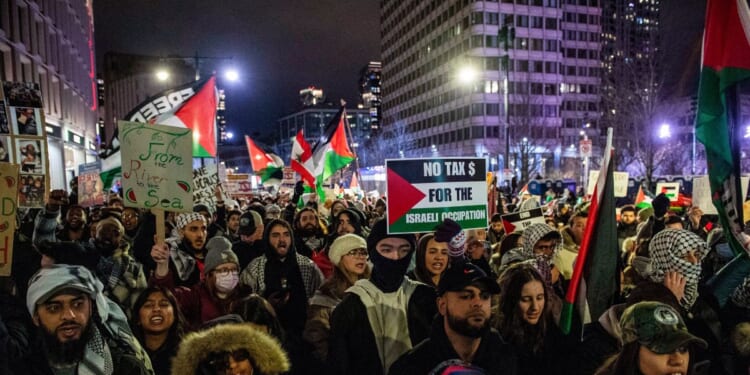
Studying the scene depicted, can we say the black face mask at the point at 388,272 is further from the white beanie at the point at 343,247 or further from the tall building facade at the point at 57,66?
the tall building facade at the point at 57,66

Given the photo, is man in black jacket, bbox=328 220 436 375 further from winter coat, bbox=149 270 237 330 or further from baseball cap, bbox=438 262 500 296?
winter coat, bbox=149 270 237 330

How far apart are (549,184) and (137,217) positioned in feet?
59.7

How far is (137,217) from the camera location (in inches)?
292

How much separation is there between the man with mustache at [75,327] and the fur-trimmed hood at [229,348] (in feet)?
1.91

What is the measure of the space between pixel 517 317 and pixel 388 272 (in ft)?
2.90

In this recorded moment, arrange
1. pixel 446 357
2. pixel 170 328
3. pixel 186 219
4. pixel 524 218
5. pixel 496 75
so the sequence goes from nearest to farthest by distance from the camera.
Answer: pixel 446 357 → pixel 170 328 → pixel 186 219 → pixel 524 218 → pixel 496 75

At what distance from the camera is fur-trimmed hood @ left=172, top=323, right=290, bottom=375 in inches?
98.7

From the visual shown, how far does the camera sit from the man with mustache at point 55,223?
5.85 m

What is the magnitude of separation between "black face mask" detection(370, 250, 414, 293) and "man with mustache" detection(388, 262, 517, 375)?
804mm

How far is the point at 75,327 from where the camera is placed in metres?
2.82

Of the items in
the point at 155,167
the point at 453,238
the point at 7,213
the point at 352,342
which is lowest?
the point at 352,342

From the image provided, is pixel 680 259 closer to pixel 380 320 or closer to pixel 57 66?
pixel 380 320

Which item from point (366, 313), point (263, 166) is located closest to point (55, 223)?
point (366, 313)

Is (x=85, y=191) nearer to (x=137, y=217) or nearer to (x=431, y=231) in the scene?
(x=137, y=217)
